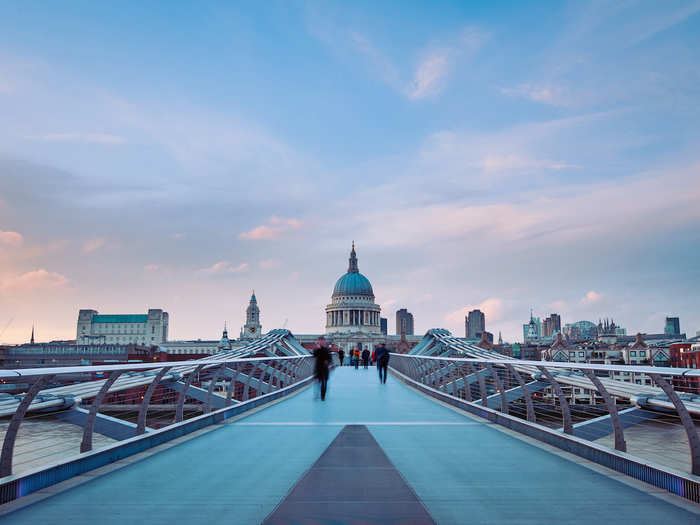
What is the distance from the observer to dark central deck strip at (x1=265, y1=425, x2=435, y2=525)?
413 centimetres

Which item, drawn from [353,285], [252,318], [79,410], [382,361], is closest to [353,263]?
[353,285]

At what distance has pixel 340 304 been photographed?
517 ft

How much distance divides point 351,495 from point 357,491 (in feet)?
0.44

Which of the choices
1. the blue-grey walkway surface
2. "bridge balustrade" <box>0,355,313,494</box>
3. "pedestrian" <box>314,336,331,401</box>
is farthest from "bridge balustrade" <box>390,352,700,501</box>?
"bridge balustrade" <box>0,355,313,494</box>

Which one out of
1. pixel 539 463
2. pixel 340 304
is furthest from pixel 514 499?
pixel 340 304

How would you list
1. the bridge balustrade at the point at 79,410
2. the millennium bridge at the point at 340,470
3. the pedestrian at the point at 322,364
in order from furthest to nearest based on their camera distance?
1. the pedestrian at the point at 322,364
2. the bridge balustrade at the point at 79,410
3. the millennium bridge at the point at 340,470

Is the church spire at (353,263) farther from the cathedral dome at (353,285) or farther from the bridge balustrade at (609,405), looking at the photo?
the bridge balustrade at (609,405)

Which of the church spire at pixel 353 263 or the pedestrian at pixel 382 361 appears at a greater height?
the church spire at pixel 353 263

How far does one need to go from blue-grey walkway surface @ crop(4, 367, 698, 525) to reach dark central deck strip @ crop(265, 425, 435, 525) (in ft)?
0.23

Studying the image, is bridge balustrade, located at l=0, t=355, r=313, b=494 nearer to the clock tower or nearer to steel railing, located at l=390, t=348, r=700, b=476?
steel railing, located at l=390, t=348, r=700, b=476

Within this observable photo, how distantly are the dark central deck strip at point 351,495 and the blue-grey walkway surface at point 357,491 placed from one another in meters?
0.07

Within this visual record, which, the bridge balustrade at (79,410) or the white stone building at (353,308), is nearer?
the bridge balustrade at (79,410)

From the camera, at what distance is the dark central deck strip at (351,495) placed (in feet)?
13.5

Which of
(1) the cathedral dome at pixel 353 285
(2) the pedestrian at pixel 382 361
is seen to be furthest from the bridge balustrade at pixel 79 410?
(1) the cathedral dome at pixel 353 285
